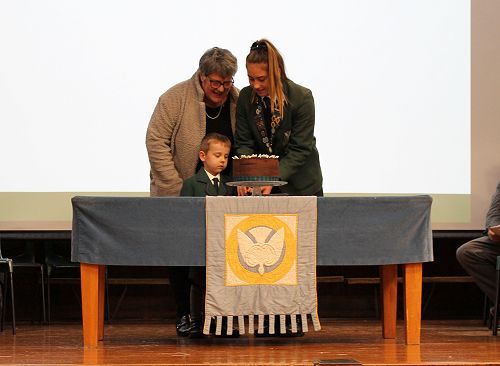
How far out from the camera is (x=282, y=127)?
192 inches

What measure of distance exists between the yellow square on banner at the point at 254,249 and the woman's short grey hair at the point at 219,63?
2.59 feet

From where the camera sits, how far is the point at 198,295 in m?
5.02

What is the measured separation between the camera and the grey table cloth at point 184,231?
4.45 metres

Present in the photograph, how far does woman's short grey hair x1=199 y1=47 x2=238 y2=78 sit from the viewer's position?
4.85m

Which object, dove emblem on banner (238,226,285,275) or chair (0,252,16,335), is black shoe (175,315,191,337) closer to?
dove emblem on banner (238,226,285,275)

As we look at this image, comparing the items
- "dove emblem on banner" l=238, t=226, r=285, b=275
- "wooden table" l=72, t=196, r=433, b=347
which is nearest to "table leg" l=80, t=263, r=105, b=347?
"wooden table" l=72, t=196, r=433, b=347

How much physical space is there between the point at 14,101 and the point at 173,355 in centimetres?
276

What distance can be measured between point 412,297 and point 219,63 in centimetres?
141

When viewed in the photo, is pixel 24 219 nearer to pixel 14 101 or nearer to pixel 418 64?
pixel 14 101

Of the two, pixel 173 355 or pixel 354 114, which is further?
pixel 354 114

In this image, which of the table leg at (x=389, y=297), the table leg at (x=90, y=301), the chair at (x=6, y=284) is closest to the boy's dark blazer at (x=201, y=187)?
the table leg at (x=90, y=301)

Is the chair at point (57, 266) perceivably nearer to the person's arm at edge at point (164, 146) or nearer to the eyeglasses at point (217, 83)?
the person's arm at edge at point (164, 146)

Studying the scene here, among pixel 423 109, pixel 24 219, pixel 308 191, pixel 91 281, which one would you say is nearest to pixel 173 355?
pixel 91 281

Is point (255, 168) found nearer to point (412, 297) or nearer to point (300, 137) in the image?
point (300, 137)
